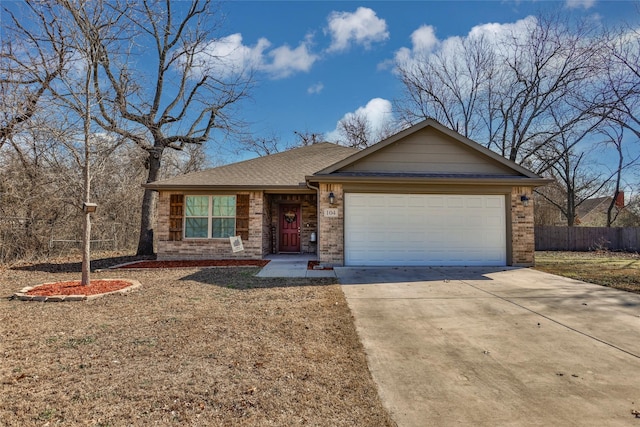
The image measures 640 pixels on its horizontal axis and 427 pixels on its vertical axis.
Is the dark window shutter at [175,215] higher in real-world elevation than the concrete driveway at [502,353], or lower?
higher

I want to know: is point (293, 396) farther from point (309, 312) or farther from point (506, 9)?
point (506, 9)

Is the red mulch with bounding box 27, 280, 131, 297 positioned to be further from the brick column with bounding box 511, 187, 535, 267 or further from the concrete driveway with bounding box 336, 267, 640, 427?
the brick column with bounding box 511, 187, 535, 267

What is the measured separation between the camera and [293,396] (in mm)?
2719

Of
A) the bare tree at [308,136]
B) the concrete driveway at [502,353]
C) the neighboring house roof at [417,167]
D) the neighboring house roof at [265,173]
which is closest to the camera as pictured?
A: the concrete driveway at [502,353]

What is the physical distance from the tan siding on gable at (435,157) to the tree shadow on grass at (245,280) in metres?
4.67

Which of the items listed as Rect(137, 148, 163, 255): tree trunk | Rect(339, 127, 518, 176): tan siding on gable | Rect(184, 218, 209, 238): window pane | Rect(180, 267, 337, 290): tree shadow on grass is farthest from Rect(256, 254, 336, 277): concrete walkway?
Rect(137, 148, 163, 255): tree trunk

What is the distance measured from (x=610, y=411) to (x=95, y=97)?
9.22m

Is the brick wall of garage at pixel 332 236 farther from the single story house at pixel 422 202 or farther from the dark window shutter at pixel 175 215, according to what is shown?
the dark window shutter at pixel 175 215

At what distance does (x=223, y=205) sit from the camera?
453 inches

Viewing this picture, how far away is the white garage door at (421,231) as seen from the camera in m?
9.84

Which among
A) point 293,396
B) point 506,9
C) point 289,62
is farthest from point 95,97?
point 506,9

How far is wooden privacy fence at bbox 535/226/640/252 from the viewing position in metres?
17.1

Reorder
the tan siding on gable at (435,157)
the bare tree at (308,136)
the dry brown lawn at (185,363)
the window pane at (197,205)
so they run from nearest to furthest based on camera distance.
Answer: the dry brown lawn at (185,363) → the tan siding on gable at (435,157) → the window pane at (197,205) → the bare tree at (308,136)

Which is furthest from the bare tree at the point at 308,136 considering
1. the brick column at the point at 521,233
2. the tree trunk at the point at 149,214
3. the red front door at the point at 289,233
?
the brick column at the point at 521,233
